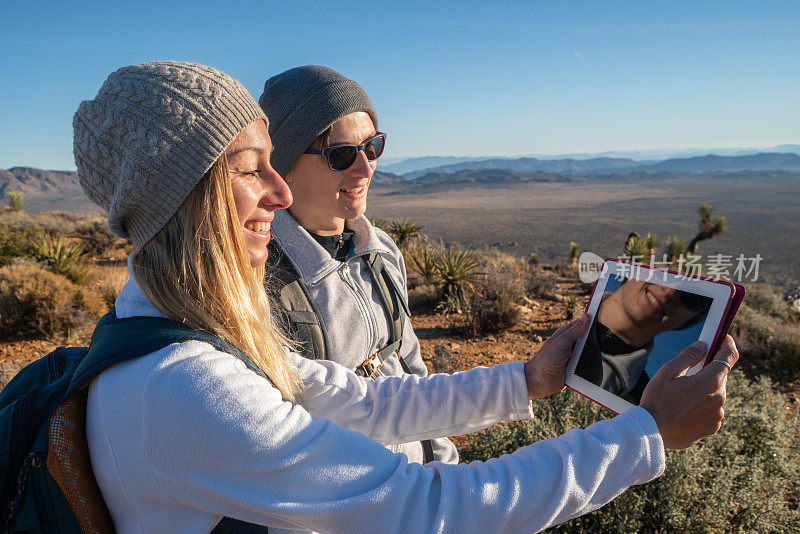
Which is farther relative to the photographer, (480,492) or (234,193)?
(234,193)

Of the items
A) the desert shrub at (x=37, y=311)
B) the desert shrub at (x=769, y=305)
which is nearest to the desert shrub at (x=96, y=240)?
the desert shrub at (x=37, y=311)

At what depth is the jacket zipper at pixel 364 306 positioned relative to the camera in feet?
6.94

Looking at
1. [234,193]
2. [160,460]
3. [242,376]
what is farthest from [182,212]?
[160,460]

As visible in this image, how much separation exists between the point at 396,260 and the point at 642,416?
1563 millimetres

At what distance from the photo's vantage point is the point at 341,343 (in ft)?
6.57

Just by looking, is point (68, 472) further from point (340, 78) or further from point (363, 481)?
point (340, 78)

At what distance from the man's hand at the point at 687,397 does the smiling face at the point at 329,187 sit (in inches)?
60.5

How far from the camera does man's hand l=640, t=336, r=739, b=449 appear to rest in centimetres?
117

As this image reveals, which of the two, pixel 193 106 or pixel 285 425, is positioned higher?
pixel 193 106

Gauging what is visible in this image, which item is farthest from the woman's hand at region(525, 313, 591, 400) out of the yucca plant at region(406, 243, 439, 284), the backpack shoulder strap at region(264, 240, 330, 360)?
the yucca plant at region(406, 243, 439, 284)

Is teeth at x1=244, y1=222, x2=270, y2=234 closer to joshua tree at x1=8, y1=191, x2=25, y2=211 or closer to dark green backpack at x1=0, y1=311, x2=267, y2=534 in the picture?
dark green backpack at x1=0, y1=311, x2=267, y2=534

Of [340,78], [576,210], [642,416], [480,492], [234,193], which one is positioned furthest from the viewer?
[576,210]

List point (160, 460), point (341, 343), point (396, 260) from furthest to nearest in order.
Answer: point (396, 260) → point (341, 343) → point (160, 460)

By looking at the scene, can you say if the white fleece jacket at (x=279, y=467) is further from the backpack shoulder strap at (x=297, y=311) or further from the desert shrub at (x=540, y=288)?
the desert shrub at (x=540, y=288)
